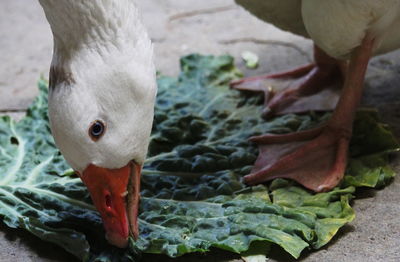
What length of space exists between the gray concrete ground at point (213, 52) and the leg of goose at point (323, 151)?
0.21m

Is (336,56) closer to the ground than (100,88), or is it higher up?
closer to the ground

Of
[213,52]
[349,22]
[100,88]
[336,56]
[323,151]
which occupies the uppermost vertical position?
[100,88]

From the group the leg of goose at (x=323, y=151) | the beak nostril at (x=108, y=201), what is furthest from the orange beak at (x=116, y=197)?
the leg of goose at (x=323, y=151)

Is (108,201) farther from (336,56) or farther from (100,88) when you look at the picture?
(336,56)

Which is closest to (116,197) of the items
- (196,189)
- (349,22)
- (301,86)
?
(196,189)

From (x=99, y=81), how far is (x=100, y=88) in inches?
1.0

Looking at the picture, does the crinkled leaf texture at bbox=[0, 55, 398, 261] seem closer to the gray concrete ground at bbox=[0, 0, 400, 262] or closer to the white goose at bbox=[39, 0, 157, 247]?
the gray concrete ground at bbox=[0, 0, 400, 262]

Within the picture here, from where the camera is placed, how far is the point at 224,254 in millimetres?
2762

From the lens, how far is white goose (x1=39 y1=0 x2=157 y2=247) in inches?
97.9

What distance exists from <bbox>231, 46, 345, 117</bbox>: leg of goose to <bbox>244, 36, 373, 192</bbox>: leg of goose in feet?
1.42

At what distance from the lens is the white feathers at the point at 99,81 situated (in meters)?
2.48

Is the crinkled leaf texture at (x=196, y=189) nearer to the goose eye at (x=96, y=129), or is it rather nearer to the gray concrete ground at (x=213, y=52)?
the gray concrete ground at (x=213, y=52)

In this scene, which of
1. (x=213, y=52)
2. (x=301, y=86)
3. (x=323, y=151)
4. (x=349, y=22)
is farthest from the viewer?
(x=213, y=52)

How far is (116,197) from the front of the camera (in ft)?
8.71
